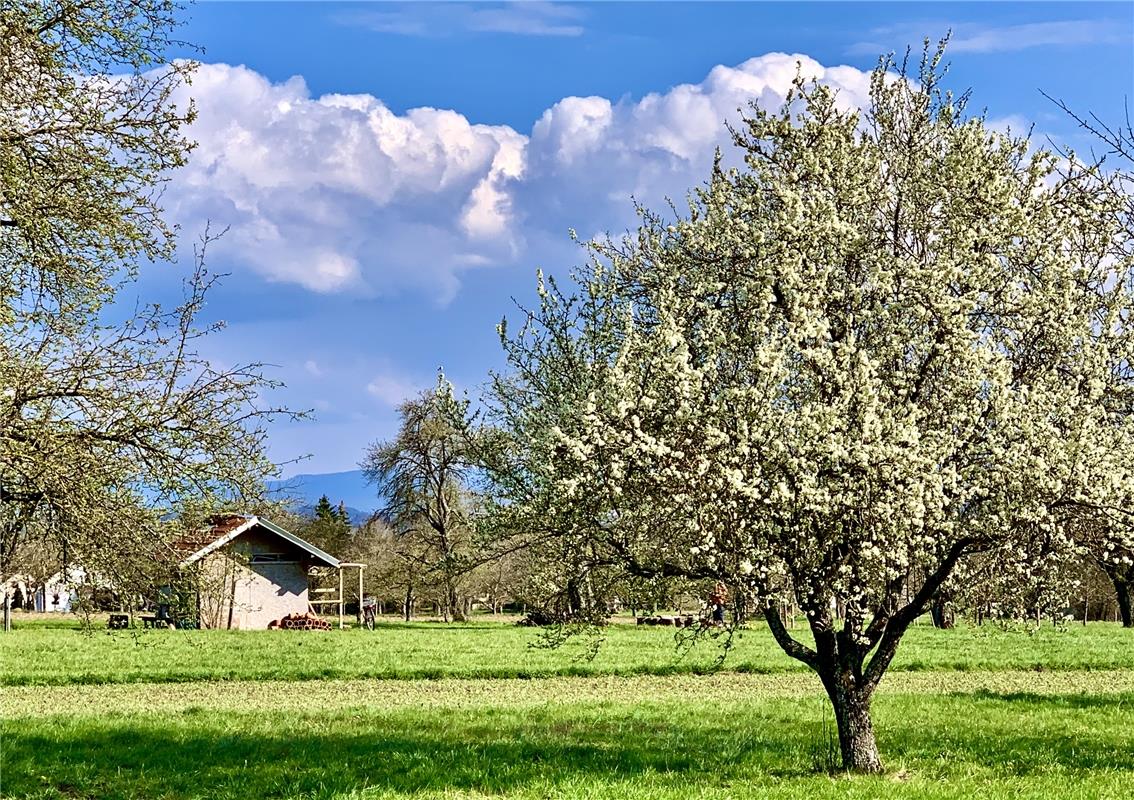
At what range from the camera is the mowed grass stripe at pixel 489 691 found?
2008 centimetres

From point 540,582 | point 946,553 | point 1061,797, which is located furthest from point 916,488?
point 540,582

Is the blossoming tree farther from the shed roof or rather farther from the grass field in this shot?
the shed roof

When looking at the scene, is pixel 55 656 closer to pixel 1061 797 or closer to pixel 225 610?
pixel 225 610

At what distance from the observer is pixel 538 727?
16531 mm

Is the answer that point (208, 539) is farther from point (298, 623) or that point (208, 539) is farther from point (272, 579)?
point (272, 579)

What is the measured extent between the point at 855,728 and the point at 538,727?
561 cm

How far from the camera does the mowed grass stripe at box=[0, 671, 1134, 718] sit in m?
Answer: 20.1

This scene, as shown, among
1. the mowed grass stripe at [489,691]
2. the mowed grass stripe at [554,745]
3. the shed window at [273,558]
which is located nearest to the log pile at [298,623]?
the shed window at [273,558]

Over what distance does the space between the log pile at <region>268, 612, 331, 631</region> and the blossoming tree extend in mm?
40368

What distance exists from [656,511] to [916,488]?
2.66 meters

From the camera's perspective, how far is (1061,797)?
11227 millimetres

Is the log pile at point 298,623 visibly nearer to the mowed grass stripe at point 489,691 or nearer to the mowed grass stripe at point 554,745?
the mowed grass stripe at point 489,691

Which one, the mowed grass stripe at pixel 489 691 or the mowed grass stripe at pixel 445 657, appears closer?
the mowed grass stripe at pixel 489 691

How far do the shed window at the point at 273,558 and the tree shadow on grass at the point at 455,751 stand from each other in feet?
115
